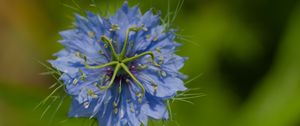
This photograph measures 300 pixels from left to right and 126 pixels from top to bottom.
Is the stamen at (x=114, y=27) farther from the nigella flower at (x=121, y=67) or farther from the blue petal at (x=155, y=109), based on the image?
the blue petal at (x=155, y=109)

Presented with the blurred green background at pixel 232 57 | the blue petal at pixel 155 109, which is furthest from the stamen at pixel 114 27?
the blurred green background at pixel 232 57

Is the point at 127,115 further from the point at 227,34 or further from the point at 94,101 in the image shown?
the point at 227,34

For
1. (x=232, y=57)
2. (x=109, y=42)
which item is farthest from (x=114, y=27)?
(x=232, y=57)

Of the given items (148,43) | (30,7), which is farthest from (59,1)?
(148,43)

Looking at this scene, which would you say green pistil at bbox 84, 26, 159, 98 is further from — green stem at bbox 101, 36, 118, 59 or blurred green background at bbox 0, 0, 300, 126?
blurred green background at bbox 0, 0, 300, 126

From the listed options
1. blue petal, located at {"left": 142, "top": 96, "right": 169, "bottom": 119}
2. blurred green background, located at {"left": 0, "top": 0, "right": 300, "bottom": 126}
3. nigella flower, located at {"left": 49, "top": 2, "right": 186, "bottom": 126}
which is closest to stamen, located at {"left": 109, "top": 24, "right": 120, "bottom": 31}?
nigella flower, located at {"left": 49, "top": 2, "right": 186, "bottom": 126}

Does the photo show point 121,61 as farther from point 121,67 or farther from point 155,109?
point 155,109
